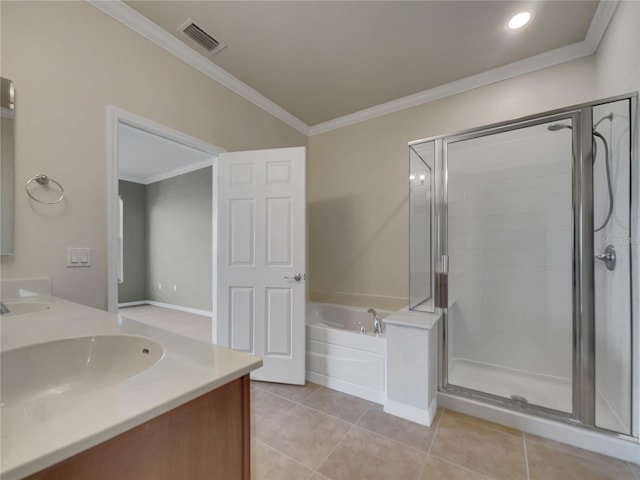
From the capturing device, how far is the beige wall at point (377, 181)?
7.34ft

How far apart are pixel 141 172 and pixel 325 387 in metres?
4.99

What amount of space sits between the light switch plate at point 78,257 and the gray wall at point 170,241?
2916mm

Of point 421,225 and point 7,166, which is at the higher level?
point 7,166

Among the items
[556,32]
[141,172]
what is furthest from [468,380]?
[141,172]

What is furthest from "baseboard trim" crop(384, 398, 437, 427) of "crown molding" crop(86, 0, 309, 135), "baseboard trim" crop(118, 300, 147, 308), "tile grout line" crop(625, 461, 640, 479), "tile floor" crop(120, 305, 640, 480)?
"baseboard trim" crop(118, 300, 147, 308)

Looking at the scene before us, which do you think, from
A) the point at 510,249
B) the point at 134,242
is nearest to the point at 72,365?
the point at 510,249

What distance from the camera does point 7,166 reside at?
1320mm

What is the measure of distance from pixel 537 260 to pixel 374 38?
2.07 meters

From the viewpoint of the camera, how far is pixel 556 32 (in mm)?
1896

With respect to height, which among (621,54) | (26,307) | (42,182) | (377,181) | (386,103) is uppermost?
(386,103)

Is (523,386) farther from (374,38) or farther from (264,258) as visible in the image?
(374,38)

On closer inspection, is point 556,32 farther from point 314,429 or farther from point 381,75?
point 314,429

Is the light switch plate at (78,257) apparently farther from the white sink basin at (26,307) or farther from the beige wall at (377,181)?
the beige wall at (377,181)

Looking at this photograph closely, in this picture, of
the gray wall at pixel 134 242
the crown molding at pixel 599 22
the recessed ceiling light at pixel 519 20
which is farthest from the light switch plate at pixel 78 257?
the gray wall at pixel 134 242
